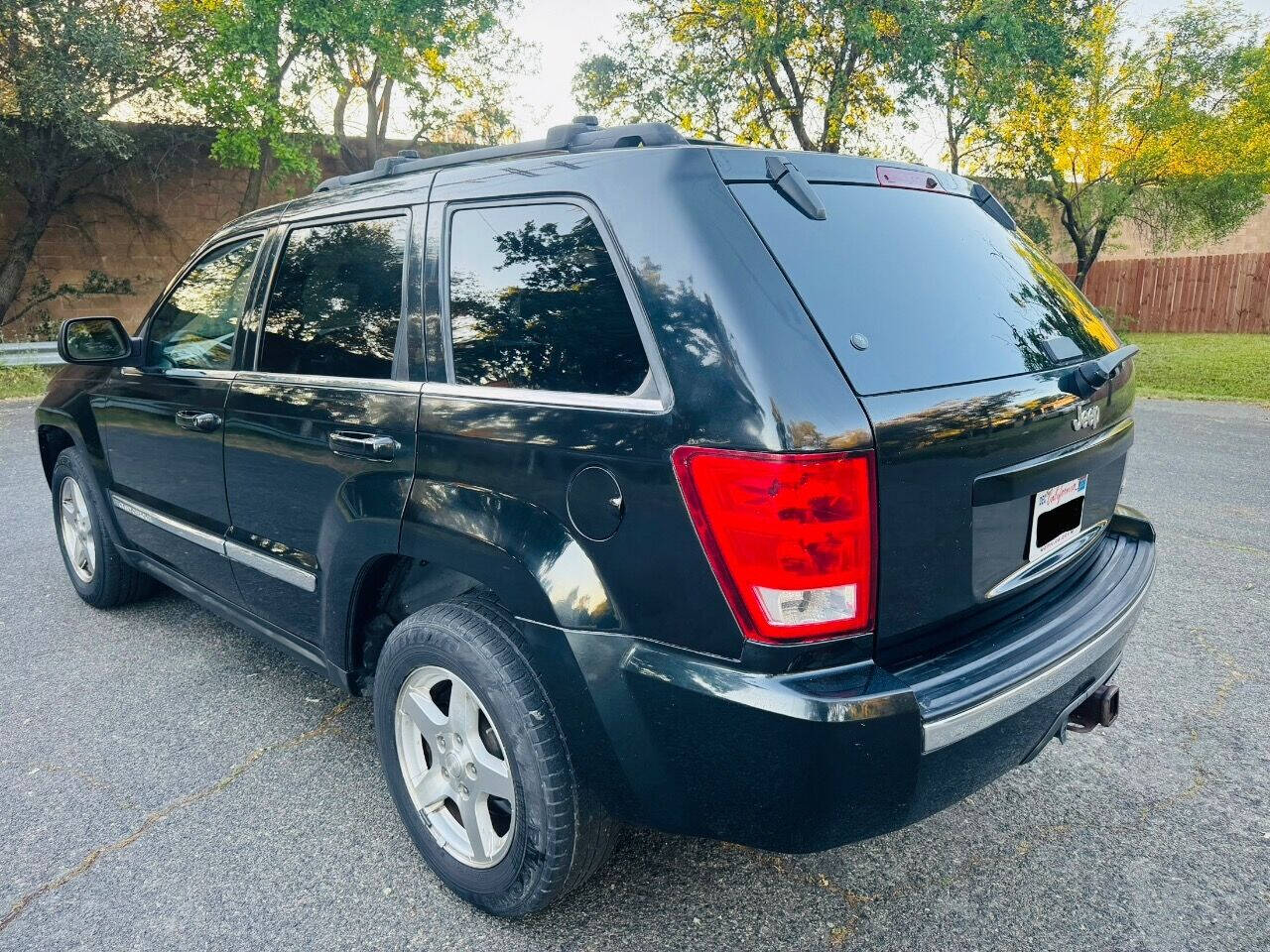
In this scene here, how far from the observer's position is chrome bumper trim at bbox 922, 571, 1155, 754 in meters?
1.71

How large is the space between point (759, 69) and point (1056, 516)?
14.8 metres

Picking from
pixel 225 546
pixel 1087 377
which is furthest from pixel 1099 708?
pixel 225 546

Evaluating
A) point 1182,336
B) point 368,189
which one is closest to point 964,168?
point 1182,336

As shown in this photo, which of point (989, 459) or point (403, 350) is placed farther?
point (403, 350)

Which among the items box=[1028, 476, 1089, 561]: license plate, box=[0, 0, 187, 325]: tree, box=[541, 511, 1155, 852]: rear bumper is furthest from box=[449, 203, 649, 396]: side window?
box=[0, 0, 187, 325]: tree

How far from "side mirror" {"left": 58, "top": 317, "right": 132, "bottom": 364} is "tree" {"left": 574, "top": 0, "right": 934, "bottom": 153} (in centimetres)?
1311

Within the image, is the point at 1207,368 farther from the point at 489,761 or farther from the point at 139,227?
the point at 139,227

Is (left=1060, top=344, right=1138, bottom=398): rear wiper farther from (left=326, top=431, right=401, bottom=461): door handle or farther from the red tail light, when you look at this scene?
(left=326, top=431, right=401, bottom=461): door handle

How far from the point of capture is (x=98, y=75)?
44.3 feet

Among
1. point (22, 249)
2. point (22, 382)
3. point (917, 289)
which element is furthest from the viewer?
point (22, 249)

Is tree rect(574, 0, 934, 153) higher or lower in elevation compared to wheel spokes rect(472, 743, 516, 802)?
higher

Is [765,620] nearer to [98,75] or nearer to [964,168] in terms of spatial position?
[98,75]

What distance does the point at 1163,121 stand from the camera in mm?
15203

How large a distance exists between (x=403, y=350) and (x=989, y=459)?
1512 mm
